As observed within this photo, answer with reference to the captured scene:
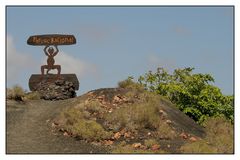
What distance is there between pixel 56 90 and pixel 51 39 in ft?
18.2

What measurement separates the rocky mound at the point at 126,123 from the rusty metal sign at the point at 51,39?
10905mm

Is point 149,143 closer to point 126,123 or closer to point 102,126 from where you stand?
Answer: point 126,123

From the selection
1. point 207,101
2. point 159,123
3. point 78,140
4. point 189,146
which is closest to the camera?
point 189,146

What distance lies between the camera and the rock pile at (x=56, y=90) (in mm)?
31781

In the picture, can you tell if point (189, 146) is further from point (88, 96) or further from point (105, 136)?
point (88, 96)

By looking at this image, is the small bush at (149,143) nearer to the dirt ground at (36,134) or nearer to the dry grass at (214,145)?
the dry grass at (214,145)

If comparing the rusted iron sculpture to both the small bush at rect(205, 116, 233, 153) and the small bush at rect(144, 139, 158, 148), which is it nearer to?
the small bush at rect(205, 116, 233, 153)

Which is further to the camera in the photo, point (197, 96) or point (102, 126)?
point (197, 96)

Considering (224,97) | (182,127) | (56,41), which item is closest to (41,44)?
(56,41)

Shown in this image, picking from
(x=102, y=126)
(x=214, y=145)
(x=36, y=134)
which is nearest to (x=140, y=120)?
(x=102, y=126)

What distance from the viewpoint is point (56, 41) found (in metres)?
36.1

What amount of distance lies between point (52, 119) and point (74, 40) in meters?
14.3

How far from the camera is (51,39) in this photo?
3606 centimetres

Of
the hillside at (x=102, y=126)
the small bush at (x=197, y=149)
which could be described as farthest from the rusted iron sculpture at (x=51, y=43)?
the small bush at (x=197, y=149)
